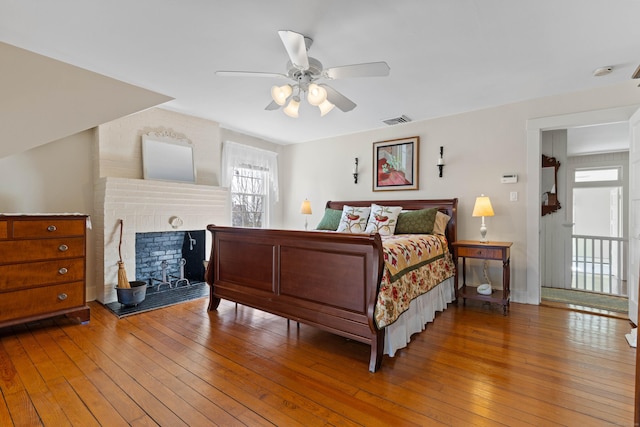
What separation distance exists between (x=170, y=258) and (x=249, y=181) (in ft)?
5.82

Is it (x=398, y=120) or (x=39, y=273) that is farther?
(x=398, y=120)

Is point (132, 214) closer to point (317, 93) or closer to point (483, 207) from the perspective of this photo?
point (317, 93)

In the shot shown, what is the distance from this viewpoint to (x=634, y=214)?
9.16ft

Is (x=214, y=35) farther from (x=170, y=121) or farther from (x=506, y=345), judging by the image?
(x=506, y=345)

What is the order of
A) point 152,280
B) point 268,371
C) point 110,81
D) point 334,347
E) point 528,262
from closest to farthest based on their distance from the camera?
1. point 268,371
2. point 334,347
3. point 110,81
4. point 528,262
5. point 152,280

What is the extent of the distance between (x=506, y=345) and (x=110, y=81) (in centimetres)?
421

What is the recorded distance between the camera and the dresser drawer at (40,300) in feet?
8.08

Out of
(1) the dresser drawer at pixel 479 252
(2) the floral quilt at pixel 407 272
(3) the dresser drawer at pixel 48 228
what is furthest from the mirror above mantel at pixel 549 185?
(3) the dresser drawer at pixel 48 228

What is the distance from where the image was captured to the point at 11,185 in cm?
308

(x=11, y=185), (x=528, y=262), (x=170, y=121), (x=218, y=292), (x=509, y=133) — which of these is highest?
(x=170, y=121)

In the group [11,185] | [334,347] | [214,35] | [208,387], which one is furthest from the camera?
[11,185]

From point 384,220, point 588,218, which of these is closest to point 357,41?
point 384,220

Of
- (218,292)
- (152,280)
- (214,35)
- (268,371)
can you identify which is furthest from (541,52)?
(152,280)

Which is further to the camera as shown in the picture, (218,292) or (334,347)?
(218,292)
